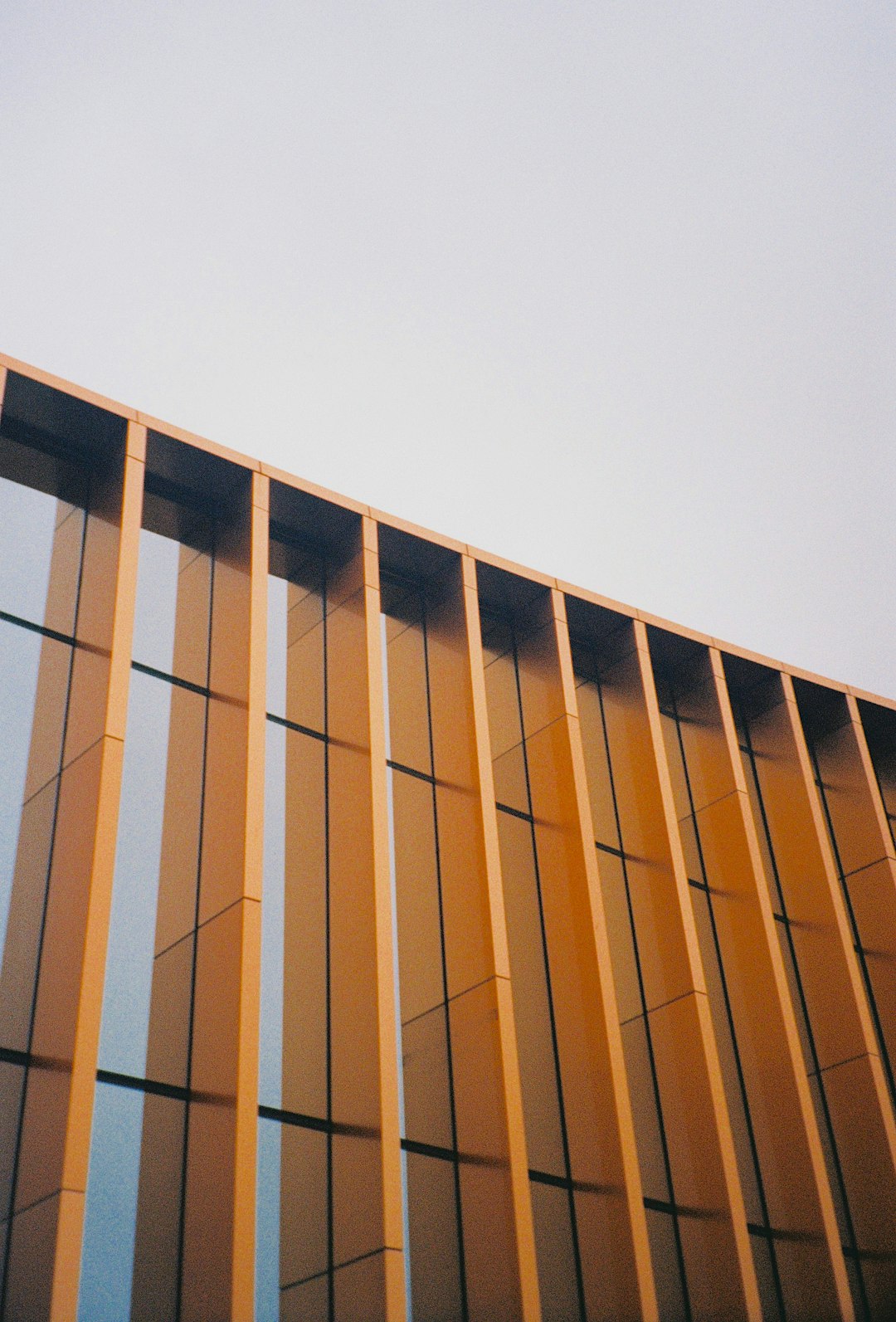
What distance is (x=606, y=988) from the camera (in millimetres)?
15359

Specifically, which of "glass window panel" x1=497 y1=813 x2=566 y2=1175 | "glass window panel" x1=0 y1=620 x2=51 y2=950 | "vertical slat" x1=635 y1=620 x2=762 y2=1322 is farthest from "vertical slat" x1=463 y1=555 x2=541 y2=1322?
"glass window panel" x1=0 y1=620 x2=51 y2=950

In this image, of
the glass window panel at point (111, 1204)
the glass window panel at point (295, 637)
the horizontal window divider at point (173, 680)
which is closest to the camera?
the glass window panel at point (111, 1204)

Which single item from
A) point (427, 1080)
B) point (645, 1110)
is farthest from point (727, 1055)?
point (427, 1080)

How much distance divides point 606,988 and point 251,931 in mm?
4499

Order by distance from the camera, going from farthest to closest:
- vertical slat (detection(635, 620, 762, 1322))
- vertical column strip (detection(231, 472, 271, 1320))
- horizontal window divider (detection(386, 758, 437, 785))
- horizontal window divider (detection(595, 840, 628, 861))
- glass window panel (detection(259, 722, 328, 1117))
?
horizontal window divider (detection(595, 840, 628, 861)) → horizontal window divider (detection(386, 758, 437, 785)) → vertical slat (detection(635, 620, 762, 1322)) → glass window panel (detection(259, 722, 328, 1117)) → vertical column strip (detection(231, 472, 271, 1320))

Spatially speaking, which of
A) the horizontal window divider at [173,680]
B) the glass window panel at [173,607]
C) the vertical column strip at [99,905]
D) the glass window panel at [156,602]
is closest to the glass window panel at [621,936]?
the horizontal window divider at [173,680]

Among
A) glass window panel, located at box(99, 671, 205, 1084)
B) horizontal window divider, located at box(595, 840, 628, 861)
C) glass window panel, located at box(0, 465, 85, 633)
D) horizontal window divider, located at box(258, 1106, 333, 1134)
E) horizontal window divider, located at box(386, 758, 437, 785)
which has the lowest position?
horizontal window divider, located at box(258, 1106, 333, 1134)

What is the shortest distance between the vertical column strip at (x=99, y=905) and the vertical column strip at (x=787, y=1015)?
8.65 meters

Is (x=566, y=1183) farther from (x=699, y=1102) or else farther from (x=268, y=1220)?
(x=268, y=1220)

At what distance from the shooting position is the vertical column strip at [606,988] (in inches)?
549

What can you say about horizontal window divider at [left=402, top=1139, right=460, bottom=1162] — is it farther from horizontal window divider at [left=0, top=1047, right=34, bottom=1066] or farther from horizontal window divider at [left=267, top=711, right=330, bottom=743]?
horizontal window divider at [left=267, top=711, right=330, bottom=743]

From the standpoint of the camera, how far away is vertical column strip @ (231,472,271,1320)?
11.4m

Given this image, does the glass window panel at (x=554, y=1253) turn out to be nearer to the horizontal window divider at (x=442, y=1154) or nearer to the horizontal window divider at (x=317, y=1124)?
the horizontal window divider at (x=442, y=1154)

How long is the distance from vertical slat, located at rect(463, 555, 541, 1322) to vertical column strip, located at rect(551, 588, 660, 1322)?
3.83 feet
